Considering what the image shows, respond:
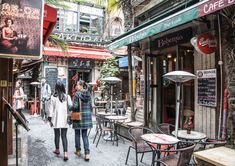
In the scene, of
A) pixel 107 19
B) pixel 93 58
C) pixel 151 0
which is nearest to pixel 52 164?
pixel 151 0

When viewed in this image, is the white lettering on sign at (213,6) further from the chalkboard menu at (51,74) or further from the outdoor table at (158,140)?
the chalkboard menu at (51,74)

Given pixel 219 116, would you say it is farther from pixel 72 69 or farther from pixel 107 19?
pixel 107 19

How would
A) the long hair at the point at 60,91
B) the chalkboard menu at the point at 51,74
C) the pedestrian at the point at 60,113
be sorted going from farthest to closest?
1. the chalkboard menu at the point at 51,74
2. the long hair at the point at 60,91
3. the pedestrian at the point at 60,113

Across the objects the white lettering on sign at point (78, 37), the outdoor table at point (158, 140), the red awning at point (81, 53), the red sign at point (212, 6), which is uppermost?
the white lettering on sign at point (78, 37)

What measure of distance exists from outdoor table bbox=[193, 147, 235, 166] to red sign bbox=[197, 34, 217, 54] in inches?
106

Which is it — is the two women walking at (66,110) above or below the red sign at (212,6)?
below

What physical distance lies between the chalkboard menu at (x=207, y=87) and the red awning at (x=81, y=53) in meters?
11.2

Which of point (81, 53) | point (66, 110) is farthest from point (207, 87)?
point (81, 53)

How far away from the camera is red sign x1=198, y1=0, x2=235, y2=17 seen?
387 centimetres

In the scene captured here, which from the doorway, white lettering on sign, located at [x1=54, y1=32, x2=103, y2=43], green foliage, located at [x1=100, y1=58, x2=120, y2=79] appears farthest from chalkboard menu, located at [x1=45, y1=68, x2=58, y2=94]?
the doorway

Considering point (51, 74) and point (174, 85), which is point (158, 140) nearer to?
point (174, 85)

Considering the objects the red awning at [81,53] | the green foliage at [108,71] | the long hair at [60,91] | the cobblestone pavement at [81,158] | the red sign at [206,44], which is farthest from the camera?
the green foliage at [108,71]

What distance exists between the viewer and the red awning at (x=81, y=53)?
53.0 ft

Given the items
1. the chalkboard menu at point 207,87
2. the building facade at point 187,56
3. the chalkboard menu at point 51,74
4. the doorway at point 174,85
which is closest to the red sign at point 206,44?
the building facade at point 187,56
